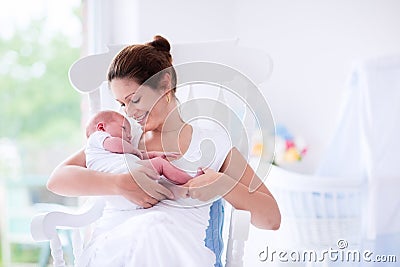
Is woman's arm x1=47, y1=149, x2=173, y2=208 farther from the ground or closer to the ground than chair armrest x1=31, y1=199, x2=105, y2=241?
farther from the ground

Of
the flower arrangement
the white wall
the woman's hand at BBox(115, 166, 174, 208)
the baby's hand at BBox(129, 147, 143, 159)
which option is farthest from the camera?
the flower arrangement

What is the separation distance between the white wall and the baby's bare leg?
4.34 feet

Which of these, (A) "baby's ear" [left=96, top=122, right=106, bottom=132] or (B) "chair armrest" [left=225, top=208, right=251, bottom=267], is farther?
(A) "baby's ear" [left=96, top=122, right=106, bottom=132]

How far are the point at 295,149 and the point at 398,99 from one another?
763mm

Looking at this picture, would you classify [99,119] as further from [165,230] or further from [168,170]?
[165,230]

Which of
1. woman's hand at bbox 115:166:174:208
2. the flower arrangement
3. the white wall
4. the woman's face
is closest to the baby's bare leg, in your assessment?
woman's hand at bbox 115:166:174:208

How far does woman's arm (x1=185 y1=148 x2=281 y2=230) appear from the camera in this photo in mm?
1439

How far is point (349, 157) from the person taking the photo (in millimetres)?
2664

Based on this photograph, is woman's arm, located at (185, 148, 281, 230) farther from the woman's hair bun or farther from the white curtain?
the white curtain

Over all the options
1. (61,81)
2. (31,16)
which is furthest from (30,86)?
(31,16)

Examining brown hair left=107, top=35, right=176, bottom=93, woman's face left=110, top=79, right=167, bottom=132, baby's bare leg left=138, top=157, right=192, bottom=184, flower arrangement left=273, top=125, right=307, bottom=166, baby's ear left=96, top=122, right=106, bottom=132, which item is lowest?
flower arrangement left=273, top=125, right=307, bottom=166

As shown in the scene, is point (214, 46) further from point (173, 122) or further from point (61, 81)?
point (61, 81)

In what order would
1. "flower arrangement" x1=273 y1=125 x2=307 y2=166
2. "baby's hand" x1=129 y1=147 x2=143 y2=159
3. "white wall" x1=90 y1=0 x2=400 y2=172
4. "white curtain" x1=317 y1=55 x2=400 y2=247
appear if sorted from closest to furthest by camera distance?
1. "baby's hand" x1=129 y1=147 x2=143 y2=159
2. "white curtain" x1=317 y1=55 x2=400 y2=247
3. "white wall" x1=90 y1=0 x2=400 y2=172
4. "flower arrangement" x1=273 y1=125 x2=307 y2=166

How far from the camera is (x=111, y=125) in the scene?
1610 mm
